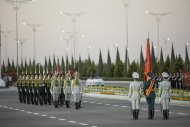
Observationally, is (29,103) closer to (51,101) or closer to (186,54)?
(51,101)

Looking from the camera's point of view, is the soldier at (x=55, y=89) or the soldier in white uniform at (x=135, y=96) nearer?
the soldier in white uniform at (x=135, y=96)

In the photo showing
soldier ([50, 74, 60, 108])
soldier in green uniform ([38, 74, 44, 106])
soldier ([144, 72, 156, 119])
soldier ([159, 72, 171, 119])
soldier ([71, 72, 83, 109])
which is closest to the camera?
soldier ([159, 72, 171, 119])

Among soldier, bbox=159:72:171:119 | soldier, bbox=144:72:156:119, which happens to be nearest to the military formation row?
soldier, bbox=144:72:156:119

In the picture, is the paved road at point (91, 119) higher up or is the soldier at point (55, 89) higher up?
the soldier at point (55, 89)

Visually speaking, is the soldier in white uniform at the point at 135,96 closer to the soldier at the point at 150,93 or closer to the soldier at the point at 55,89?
the soldier at the point at 150,93

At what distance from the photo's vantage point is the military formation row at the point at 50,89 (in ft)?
125

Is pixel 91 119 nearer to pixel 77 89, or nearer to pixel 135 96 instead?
pixel 135 96

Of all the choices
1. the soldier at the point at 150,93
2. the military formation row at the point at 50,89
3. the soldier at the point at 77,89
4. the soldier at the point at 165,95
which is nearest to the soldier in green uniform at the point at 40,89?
the military formation row at the point at 50,89

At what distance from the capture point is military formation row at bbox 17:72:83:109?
38.2m

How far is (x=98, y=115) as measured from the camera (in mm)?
31734

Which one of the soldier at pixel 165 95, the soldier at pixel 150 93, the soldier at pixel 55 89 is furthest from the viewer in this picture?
the soldier at pixel 55 89

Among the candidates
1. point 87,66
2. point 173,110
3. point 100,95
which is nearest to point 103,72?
point 87,66

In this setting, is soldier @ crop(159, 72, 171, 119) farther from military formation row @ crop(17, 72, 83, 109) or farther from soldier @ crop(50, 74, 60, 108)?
soldier @ crop(50, 74, 60, 108)

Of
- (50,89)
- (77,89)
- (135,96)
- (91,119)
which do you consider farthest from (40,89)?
(135,96)
